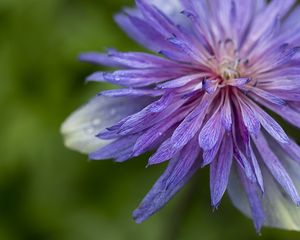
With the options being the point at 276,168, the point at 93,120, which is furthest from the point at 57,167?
the point at 276,168

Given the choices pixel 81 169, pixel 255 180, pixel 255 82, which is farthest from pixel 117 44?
pixel 255 180

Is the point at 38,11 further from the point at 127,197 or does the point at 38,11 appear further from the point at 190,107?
the point at 190,107

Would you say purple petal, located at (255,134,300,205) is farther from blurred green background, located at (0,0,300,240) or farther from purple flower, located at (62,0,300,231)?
blurred green background, located at (0,0,300,240)

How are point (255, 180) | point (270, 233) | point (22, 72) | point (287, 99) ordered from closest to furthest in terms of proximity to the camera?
1. point (255, 180)
2. point (287, 99)
3. point (270, 233)
4. point (22, 72)

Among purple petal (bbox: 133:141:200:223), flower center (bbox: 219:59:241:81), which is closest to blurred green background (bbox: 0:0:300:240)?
flower center (bbox: 219:59:241:81)

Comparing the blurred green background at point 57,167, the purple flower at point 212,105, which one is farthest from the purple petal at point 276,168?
the blurred green background at point 57,167

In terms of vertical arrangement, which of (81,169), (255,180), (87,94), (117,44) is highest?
(117,44)

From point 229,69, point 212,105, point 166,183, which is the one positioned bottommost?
point 166,183

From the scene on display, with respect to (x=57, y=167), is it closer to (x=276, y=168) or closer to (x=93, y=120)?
(x=93, y=120)

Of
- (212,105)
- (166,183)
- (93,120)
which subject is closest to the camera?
(166,183)
